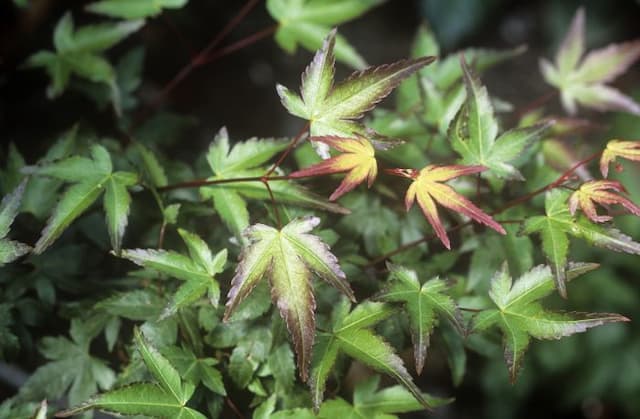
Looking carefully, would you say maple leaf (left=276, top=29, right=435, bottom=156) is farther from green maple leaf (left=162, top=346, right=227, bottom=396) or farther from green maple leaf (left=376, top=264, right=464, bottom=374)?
green maple leaf (left=162, top=346, right=227, bottom=396)

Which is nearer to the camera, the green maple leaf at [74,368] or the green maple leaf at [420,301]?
the green maple leaf at [420,301]

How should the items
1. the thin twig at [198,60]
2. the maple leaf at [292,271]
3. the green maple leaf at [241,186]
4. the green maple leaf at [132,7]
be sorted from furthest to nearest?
the thin twig at [198,60], the green maple leaf at [132,7], the green maple leaf at [241,186], the maple leaf at [292,271]

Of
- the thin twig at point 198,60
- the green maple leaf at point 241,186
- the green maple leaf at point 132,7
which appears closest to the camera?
the green maple leaf at point 241,186

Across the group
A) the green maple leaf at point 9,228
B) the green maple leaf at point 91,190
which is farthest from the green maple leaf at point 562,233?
the green maple leaf at point 9,228

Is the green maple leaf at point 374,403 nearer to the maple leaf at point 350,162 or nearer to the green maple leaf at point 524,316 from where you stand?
the green maple leaf at point 524,316

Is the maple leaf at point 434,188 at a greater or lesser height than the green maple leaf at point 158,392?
greater

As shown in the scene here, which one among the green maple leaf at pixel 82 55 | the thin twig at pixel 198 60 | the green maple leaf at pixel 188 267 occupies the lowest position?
the green maple leaf at pixel 188 267

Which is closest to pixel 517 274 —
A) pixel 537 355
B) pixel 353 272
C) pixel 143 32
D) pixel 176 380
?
pixel 353 272
